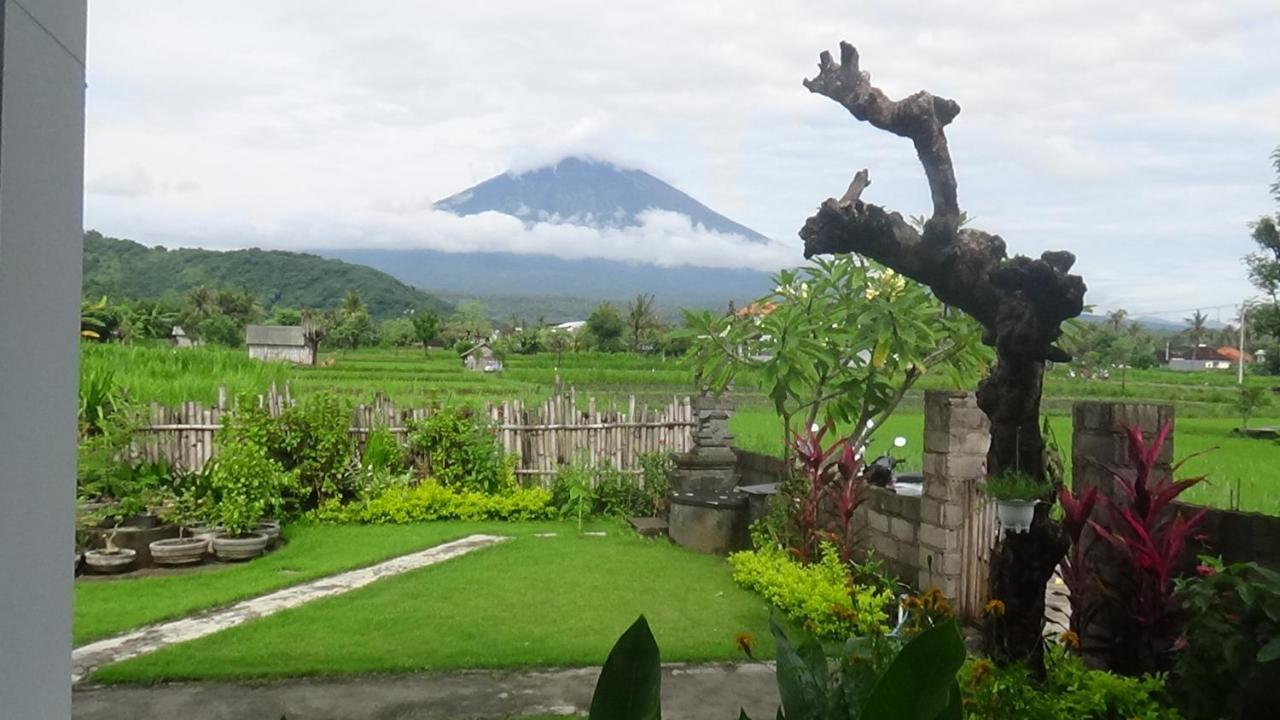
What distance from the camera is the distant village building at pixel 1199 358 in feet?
72.2

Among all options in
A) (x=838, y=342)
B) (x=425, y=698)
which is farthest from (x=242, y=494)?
(x=838, y=342)

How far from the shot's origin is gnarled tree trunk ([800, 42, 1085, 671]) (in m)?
2.46

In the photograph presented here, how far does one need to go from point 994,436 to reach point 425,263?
157 metres

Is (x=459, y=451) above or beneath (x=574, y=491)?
above

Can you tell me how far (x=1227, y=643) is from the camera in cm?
215

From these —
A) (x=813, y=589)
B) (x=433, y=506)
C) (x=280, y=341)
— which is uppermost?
(x=280, y=341)

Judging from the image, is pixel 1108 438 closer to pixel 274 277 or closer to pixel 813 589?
pixel 813 589

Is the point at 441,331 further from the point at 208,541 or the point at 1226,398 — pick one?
the point at 208,541

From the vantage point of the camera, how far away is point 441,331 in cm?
3347

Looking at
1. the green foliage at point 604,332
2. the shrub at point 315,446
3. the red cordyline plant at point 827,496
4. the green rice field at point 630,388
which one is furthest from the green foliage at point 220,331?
the red cordyline plant at point 827,496

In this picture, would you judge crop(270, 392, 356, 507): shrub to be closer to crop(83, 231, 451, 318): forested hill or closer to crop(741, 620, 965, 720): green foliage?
crop(741, 620, 965, 720): green foliage

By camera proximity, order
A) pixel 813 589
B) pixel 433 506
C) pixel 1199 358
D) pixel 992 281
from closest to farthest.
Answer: pixel 992 281 < pixel 813 589 < pixel 433 506 < pixel 1199 358

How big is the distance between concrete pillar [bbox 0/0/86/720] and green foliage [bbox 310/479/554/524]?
20.9 ft

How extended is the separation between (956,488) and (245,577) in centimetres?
407
